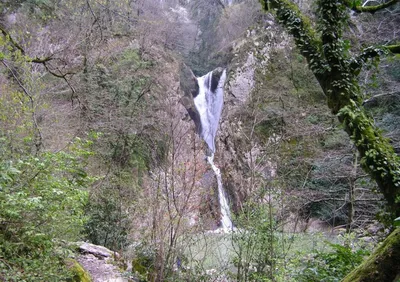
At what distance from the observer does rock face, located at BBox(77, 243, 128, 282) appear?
6.24 meters

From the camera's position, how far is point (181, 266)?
5.75 meters

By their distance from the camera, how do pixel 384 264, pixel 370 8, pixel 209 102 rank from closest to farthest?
1. pixel 384 264
2. pixel 370 8
3. pixel 209 102

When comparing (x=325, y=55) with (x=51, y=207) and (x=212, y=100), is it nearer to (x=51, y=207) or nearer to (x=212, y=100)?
(x=51, y=207)

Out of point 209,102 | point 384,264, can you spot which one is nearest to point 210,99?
point 209,102

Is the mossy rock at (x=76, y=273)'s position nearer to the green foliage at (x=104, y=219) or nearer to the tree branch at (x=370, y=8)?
the green foliage at (x=104, y=219)

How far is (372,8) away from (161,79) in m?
15.5

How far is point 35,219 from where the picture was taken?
355 centimetres

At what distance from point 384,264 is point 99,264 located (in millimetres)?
6363

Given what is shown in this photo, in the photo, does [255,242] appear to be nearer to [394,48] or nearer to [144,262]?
[144,262]

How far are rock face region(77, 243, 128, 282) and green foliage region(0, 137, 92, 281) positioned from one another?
2634 millimetres

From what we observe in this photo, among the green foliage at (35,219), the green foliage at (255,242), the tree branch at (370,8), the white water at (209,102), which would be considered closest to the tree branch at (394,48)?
the tree branch at (370,8)

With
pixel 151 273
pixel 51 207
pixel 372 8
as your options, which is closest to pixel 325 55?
pixel 372 8

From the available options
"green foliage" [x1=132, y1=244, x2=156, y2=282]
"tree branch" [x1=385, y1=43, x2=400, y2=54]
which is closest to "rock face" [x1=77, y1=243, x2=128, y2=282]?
"green foliage" [x1=132, y1=244, x2=156, y2=282]

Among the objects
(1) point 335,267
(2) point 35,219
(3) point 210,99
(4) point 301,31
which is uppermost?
(3) point 210,99
